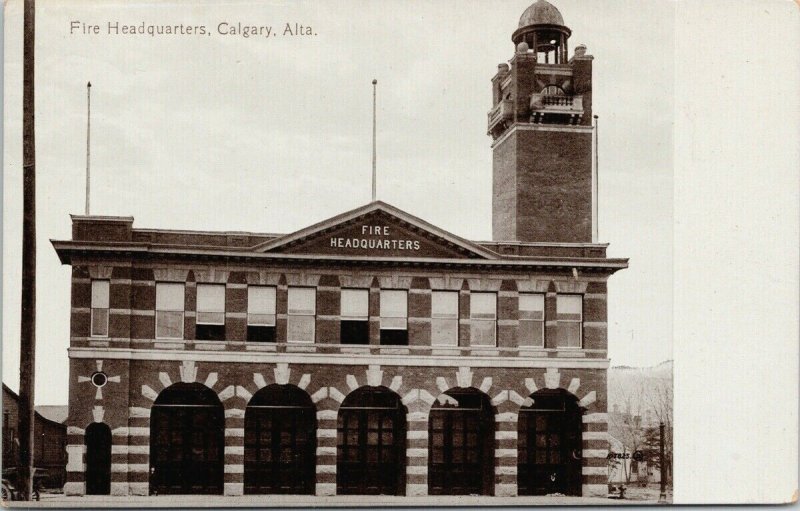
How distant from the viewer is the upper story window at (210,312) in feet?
110

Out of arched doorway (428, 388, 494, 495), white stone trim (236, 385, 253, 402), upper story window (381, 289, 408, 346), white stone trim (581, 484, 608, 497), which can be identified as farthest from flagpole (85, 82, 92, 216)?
white stone trim (581, 484, 608, 497)

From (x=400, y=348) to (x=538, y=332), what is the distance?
3711 mm

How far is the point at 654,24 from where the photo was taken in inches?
1244

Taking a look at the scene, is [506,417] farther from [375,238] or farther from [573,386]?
[375,238]

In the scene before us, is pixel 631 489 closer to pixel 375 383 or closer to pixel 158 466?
pixel 375 383

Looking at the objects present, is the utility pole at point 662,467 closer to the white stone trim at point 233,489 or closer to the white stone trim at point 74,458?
the white stone trim at point 233,489

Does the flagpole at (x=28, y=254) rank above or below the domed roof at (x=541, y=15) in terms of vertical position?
below

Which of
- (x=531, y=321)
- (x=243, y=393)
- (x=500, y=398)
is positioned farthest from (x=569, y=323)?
(x=243, y=393)

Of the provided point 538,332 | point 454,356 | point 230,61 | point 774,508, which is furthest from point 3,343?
point 774,508

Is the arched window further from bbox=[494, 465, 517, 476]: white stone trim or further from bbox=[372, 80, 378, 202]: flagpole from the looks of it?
bbox=[494, 465, 517, 476]: white stone trim

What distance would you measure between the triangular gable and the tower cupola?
5253 millimetres

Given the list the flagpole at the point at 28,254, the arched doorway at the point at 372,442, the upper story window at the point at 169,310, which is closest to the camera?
the flagpole at the point at 28,254

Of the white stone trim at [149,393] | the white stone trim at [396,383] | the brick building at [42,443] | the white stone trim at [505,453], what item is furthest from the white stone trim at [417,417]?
the brick building at [42,443]

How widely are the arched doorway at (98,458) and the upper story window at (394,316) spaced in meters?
7.36
